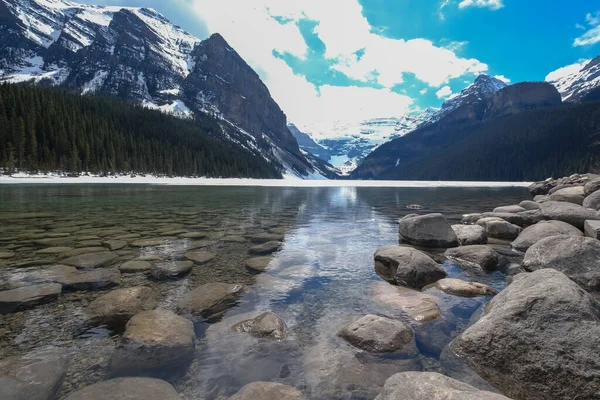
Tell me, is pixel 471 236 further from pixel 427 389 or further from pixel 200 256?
pixel 427 389

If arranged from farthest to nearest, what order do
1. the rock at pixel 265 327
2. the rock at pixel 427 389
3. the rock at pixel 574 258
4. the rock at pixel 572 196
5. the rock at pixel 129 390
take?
the rock at pixel 572 196 < the rock at pixel 574 258 < the rock at pixel 265 327 < the rock at pixel 129 390 < the rock at pixel 427 389

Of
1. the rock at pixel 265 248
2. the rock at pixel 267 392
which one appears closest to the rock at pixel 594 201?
the rock at pixel 265 248

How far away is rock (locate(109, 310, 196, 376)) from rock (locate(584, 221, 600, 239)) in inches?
508

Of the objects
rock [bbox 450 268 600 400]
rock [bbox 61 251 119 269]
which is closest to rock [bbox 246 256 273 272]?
rock [bbox 61 251 119 269]

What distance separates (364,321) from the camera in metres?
5.32

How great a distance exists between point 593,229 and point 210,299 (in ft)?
42.0

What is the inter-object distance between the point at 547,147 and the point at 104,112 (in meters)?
228

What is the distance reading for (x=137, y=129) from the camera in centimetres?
12662

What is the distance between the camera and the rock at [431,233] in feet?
40.4

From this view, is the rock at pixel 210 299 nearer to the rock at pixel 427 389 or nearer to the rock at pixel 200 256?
the rock at pixel 200 256

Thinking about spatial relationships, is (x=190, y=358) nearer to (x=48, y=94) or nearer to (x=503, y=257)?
(x=503, y=257)

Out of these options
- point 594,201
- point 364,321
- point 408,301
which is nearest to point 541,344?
point 364,321

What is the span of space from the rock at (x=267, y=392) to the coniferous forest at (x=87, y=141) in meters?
85.4

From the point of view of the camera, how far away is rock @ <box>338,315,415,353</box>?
4.86 meters
